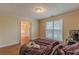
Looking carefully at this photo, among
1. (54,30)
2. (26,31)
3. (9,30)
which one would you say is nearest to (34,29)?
(26,31)

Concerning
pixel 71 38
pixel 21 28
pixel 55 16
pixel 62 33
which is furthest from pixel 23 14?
pixel 71 38

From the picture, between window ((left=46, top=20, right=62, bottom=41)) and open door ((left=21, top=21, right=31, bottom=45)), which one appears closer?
window ((left=46, top=20, right=62, bottom=41))

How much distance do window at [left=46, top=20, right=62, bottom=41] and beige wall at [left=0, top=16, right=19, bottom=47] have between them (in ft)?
4.39

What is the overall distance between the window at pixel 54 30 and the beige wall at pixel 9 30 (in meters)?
1.34

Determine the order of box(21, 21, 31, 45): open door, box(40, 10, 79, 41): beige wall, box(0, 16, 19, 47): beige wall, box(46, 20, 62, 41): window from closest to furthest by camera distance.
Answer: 1. box(40, 10, 79, 41): beige wall
2. box(46, 20, 62, 41): window
3. box(21, 21, 31, 45): open door
4. box(0, 16, 19, 47): beige wall

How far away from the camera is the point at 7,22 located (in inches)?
196

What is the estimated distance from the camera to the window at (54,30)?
4.22 meters

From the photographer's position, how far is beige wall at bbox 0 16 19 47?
15.8ft

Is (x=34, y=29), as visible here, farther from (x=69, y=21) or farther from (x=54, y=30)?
(x=69, y=21)

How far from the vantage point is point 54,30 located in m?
4.39

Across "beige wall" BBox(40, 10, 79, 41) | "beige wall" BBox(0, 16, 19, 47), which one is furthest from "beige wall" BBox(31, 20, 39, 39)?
"beige wall" BBox(0, 16, 19, 47)

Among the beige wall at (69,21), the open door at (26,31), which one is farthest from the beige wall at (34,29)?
the beige wall at (69,21)

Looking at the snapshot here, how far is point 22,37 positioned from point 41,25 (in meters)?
0.92

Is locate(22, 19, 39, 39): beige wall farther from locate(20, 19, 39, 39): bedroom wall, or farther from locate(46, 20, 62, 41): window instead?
locate(46, 20, 62, 41): window
